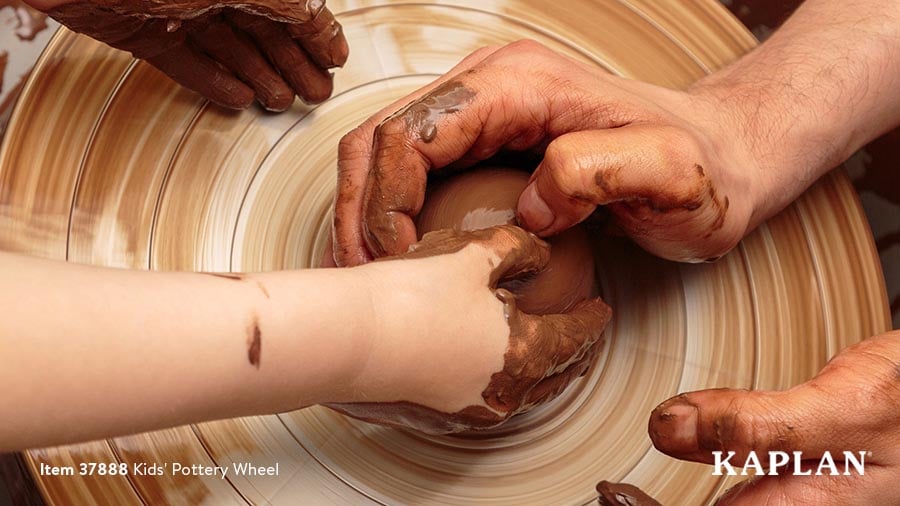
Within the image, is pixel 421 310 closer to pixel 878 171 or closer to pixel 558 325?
pixel 558 325

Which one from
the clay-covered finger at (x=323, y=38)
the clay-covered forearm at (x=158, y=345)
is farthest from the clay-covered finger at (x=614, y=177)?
the clay-covered finger at (x=323, y=38)

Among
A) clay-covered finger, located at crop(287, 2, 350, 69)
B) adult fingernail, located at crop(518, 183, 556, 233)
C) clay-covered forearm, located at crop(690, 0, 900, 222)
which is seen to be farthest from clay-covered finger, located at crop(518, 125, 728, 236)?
clay-covered finger, located at crop(287, 2, 350, 69)

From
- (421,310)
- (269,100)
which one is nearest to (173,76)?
(269,100)

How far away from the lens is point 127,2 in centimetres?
122

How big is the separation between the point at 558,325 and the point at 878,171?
4.27ft

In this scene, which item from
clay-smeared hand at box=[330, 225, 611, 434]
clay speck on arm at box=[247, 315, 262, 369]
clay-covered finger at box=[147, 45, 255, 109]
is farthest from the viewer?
clay-covered finger at box=[147, 45, 255, 109]

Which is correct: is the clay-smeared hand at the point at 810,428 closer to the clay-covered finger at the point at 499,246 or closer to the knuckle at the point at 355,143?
the clay-covered finger at the point at 499,246

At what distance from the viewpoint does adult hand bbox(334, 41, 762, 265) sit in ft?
3.95

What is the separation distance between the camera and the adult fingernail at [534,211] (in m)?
1.23

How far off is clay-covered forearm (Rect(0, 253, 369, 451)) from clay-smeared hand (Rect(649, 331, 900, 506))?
0.54 meters

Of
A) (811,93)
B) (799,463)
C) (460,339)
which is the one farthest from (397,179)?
(811,93)

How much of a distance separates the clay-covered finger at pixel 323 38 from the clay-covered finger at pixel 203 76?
15 cm

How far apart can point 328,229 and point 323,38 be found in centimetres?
38

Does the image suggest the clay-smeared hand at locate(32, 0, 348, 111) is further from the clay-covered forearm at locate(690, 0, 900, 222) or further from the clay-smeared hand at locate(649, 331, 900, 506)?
the clay-smeared hand at locate(649, 331, 900, 506)
